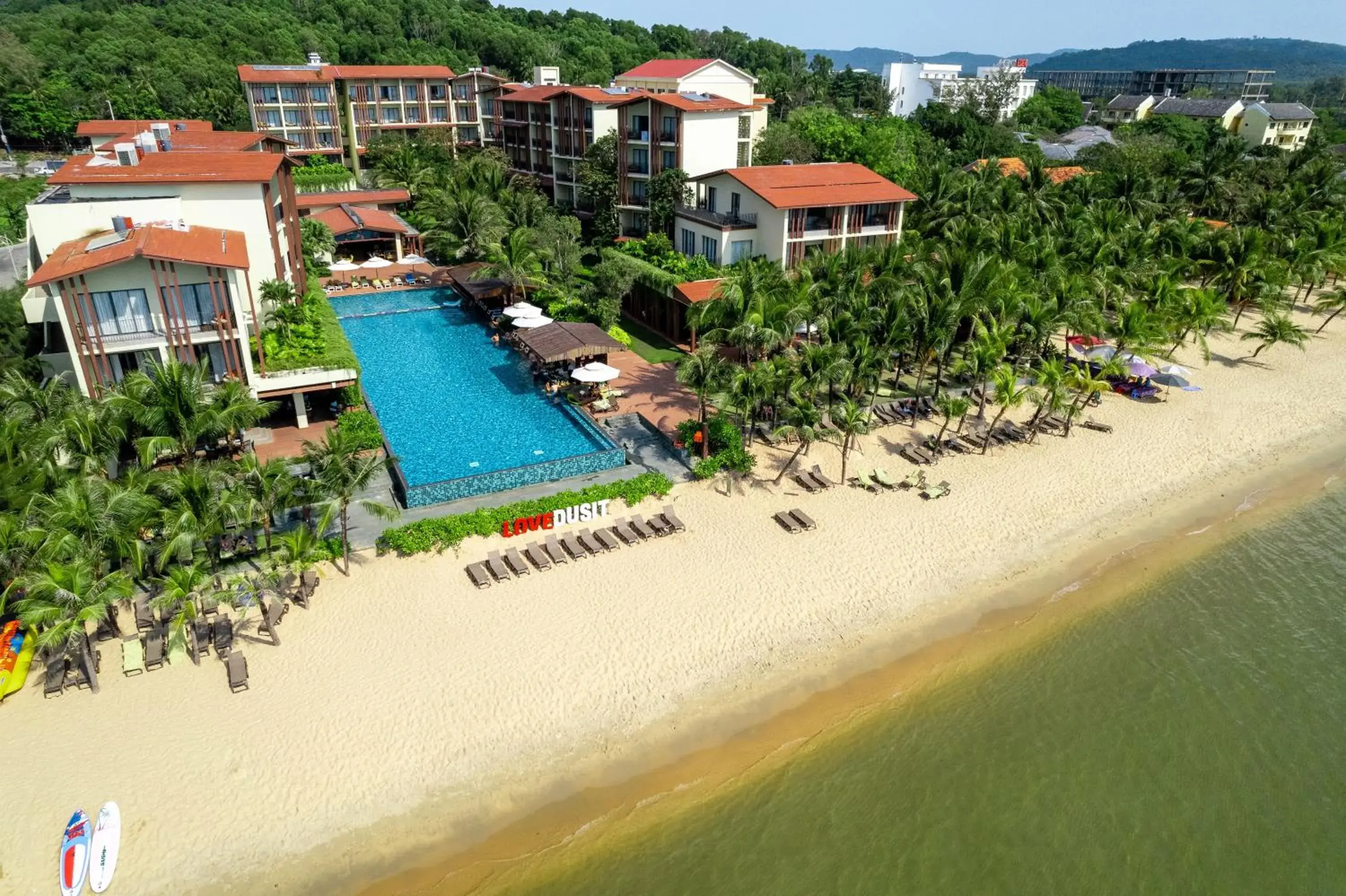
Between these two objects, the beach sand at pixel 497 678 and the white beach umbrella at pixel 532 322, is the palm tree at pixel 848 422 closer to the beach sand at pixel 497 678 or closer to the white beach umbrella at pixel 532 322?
the beach sand at pixel 497 678

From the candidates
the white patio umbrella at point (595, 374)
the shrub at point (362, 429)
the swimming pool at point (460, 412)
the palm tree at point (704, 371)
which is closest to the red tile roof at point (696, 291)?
the white patio umbrella at point (595, 374)

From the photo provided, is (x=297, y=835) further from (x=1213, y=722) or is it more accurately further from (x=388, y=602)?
(x=1213, y=722)

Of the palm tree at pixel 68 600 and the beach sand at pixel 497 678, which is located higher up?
the palm tree at pixel 68 600

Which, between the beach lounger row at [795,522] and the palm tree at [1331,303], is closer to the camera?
the beach lounger row at [795,522]

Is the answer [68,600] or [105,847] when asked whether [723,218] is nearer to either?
[68,600]

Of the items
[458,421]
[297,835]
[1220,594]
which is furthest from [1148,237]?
[297,835]

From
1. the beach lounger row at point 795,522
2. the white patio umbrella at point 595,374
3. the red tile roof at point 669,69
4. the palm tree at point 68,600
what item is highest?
the red tile roof at point 669,69

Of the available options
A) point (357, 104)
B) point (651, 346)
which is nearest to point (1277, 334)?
point (651, 346)
